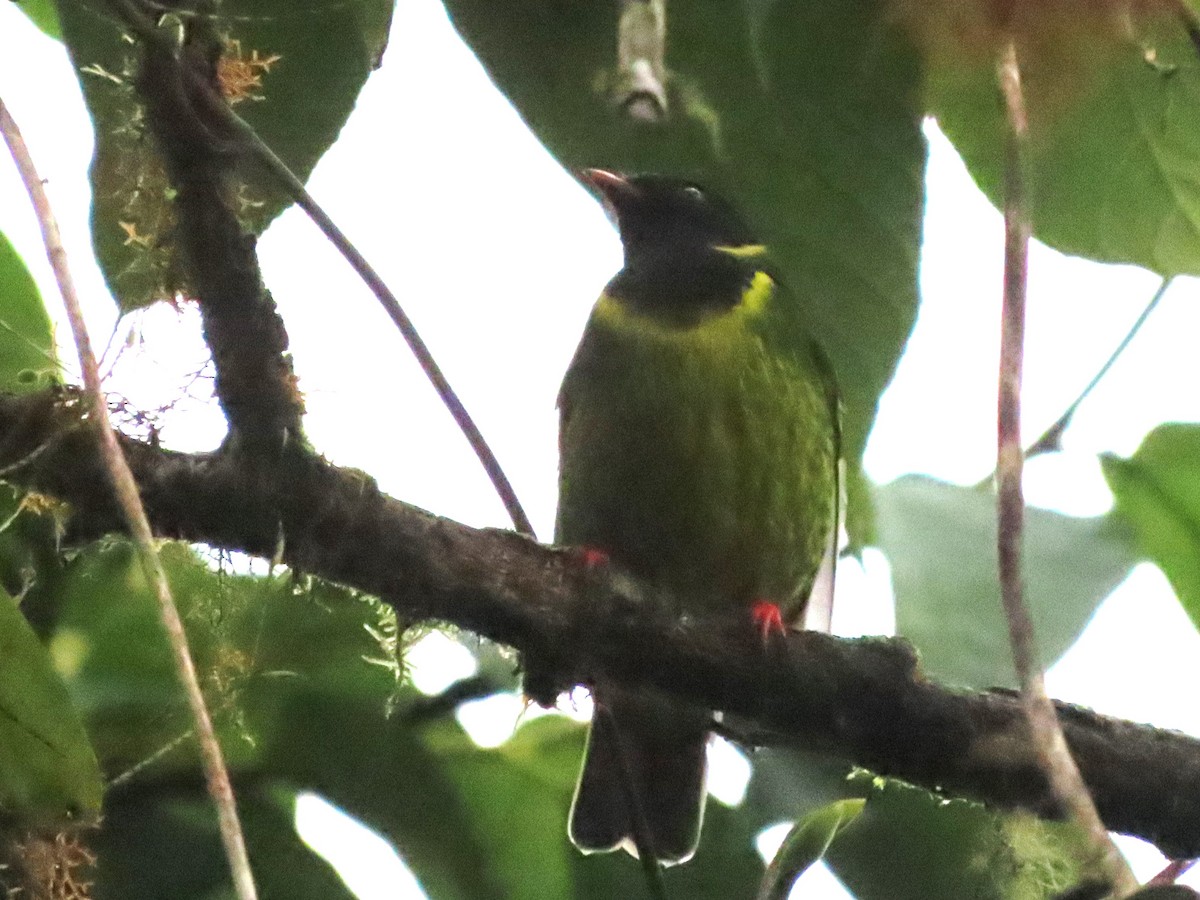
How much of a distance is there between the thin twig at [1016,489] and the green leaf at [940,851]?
2.39ft

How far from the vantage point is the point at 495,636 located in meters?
1.61

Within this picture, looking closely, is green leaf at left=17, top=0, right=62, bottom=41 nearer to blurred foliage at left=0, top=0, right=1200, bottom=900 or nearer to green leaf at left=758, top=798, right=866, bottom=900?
blurred foliage at left=0, top=0, right=1200, bottom=900

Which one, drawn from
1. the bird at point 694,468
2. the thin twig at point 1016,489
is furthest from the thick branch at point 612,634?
the thin twig at point 1016,489

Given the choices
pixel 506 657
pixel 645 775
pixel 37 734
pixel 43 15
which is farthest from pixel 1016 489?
pixel 645 775

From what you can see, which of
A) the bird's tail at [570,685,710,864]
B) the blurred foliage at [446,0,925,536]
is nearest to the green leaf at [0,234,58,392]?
the blurred foliage at [446,0,925,536]

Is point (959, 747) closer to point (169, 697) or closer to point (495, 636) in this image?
point (495, 636)

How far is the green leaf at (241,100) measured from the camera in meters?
1.33

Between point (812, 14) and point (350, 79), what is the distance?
0.43 metres

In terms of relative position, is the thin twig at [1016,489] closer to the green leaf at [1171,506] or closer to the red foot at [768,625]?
the red foot at [768,625]

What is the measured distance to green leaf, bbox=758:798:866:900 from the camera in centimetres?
138

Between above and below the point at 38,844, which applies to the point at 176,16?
above

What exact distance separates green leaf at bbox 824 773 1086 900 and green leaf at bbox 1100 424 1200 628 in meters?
0.31

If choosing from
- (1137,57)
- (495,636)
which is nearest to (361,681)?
(495,636)

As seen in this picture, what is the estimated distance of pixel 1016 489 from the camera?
113 centimetres
